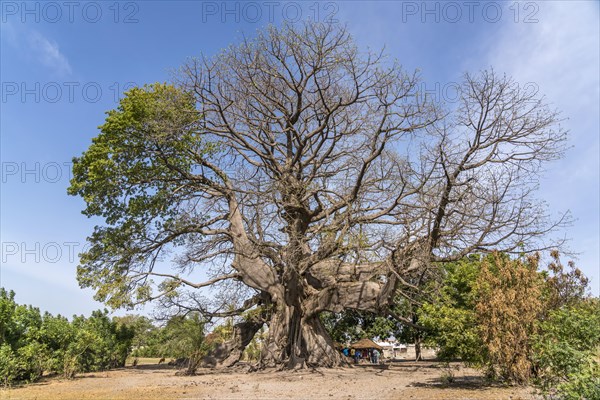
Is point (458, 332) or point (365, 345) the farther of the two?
point (365, 345)

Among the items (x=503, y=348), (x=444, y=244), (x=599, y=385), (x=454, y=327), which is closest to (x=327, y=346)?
(x=444, y=244)

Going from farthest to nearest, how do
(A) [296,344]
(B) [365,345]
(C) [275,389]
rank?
1. (B) [365,345]
2. (A) [296,344]
3. (C) [275,389]

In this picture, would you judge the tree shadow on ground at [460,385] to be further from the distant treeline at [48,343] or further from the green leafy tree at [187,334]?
the green leafy tree at [187,334]

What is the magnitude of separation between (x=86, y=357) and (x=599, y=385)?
55.9ft

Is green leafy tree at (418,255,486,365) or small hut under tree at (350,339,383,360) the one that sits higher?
green leafy tree at (418,255,486,365)

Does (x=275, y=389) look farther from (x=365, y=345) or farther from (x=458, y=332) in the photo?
(x=365, y=345)

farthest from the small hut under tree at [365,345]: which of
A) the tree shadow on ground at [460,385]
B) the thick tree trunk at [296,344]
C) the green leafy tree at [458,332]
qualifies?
the green leafy tree at [458,332]

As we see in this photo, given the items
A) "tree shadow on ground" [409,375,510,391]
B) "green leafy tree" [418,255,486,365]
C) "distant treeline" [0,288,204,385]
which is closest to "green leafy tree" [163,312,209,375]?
"distant treeline" [0,288,204,385]

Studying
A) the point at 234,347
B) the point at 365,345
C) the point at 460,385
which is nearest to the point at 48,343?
the point at 234,347

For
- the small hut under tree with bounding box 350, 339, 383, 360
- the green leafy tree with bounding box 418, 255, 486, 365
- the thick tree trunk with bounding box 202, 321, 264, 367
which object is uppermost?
the green leafy tree with bounding box 418, 255, 486, 365

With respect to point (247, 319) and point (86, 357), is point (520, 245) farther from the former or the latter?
point (86, 357)

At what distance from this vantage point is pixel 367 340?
33.0 m

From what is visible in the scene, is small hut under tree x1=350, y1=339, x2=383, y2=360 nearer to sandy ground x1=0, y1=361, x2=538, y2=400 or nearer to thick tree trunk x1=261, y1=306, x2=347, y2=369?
thick tree trunk x1=261, y1=306, x2=347, y2=369

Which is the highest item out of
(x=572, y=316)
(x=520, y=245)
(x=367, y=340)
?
(x=520, y=245)
